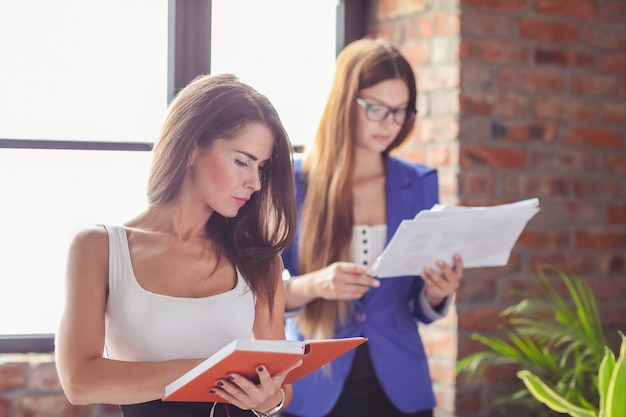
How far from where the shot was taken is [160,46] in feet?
9.25

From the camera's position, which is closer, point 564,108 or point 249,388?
point 249,388

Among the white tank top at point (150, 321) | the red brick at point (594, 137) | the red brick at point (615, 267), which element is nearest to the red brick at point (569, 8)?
the red brick at point (594, 137)

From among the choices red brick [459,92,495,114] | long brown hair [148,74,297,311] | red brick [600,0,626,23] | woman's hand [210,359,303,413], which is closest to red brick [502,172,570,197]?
red brick [459,92,495,114]

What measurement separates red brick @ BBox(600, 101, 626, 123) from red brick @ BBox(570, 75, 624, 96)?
1.5 inches

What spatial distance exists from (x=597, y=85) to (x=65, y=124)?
180 centimetres

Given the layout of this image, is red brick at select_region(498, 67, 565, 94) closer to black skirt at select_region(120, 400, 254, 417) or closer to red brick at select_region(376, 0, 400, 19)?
red brick at select_region(376, 0, 400, 19)

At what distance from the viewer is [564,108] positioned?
3.07 m

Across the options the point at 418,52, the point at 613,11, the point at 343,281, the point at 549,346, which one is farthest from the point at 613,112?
the point at 343,281

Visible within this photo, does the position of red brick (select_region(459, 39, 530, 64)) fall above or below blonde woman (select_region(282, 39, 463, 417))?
above

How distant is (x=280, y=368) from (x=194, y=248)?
1.01ft

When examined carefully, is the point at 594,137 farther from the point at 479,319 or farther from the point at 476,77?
the point at 479,319

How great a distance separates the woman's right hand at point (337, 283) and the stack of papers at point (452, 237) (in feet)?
0.12

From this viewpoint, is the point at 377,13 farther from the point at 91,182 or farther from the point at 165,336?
the point at 165,336

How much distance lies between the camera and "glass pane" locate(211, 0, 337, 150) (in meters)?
2.93
